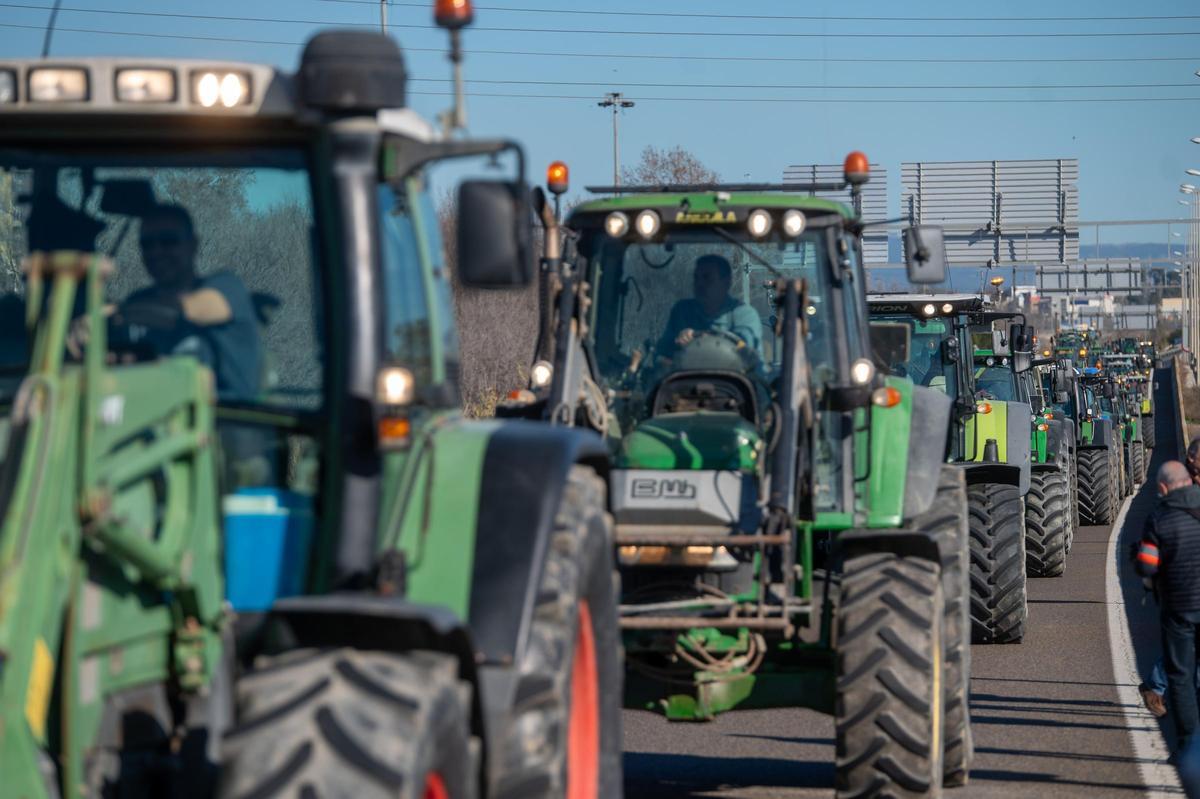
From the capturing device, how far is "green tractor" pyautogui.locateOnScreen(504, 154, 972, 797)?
780 cm

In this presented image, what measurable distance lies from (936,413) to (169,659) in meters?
5.89

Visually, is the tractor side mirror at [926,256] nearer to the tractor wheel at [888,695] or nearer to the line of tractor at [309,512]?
the line of tractor at [309,512]

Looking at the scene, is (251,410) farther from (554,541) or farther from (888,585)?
(888,585)

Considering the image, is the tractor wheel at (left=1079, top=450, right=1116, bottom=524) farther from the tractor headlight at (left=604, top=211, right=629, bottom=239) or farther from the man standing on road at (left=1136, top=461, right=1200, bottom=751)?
the tractor headlight at (left=604, top=211, right=629, bottom=239)

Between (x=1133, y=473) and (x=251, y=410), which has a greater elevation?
(x=251, y=410)

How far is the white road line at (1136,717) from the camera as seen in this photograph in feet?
31.6

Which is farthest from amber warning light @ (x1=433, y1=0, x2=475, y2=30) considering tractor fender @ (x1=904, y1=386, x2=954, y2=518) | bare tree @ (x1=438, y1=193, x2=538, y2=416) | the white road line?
bare tree @ (x1=438, y1=193, x2=538, y2=416)

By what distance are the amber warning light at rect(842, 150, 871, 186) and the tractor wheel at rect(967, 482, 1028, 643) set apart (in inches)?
222

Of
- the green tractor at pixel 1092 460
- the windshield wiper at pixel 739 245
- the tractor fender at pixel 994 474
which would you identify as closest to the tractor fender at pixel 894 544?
the windshield wiper at pixel 739 245

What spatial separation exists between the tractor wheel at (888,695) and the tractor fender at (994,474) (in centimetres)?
740

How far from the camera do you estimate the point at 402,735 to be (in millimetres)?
3668

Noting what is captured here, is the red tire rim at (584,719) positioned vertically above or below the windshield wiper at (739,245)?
below

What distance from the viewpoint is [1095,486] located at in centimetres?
2834

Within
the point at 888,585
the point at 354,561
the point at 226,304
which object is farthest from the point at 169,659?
the point at 888,585
